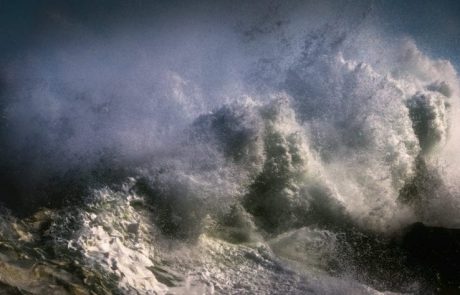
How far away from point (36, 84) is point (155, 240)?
14.6ft

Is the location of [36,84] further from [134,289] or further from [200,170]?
[134,289]

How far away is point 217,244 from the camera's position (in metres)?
5.39

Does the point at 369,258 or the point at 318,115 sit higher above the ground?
the point at 318,115

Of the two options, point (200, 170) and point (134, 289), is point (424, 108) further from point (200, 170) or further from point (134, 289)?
point (134, 289)

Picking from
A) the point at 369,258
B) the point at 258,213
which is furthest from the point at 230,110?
the point at 369,258

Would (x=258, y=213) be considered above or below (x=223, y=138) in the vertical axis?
below

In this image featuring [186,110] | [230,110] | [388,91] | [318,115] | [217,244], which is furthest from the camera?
[388,91]

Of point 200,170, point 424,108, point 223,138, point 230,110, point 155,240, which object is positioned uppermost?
point 424,108

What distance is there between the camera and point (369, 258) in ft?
19.3

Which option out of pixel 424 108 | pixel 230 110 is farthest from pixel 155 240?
pixel 424 108

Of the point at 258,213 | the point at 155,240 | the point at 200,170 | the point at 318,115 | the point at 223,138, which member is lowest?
the point at 155,240

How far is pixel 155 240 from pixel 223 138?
2439 mm

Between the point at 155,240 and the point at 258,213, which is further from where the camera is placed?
the point at 258,213

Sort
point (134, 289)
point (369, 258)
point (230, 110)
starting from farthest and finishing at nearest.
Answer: point (230, 110)
point (369, 258)
point (134, 289)
